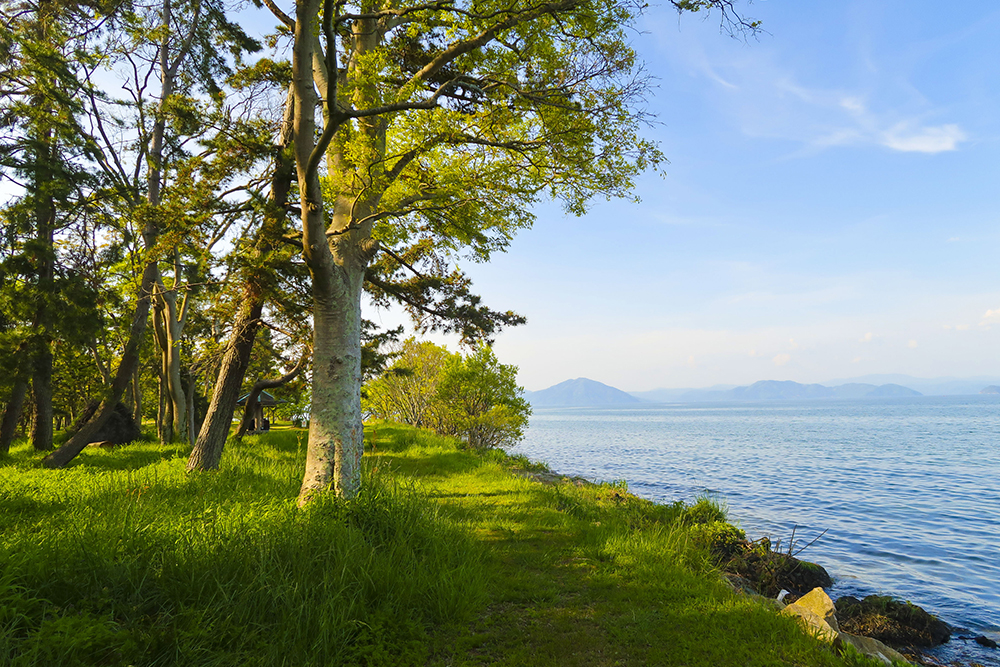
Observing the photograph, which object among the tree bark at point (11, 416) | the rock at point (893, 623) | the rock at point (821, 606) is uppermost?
the tree bark at point (11, 416)

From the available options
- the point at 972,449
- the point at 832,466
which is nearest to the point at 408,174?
the point at 832,466

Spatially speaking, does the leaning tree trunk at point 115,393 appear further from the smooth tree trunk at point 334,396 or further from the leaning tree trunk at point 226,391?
the smooth tree trunk at point 334,396

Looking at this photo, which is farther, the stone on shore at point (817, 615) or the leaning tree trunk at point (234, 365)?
the leaning tree trunk at point (234, 365)

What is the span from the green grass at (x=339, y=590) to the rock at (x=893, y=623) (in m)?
3.15

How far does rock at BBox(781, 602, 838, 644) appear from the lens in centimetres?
403

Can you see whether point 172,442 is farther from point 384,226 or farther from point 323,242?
point 323,242

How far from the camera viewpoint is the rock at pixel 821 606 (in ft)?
15.9

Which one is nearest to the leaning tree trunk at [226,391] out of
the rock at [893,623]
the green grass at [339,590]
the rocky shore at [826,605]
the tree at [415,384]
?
the green grass at [339,590]

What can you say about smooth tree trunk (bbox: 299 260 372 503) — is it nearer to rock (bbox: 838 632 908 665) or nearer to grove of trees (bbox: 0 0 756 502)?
grove of trees (bbox: 0 0 756 502)

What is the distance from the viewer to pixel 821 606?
5090mm

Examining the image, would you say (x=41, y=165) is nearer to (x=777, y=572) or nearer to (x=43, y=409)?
(x=43, y=409)

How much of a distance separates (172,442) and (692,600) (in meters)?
14.6

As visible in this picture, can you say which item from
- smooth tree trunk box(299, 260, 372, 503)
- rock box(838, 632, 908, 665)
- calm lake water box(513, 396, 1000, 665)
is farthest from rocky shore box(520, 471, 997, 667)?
smooth tree trunk box(299, 260, 372, 503)

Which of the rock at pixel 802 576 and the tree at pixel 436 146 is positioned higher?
the tree at pixel 436 146
